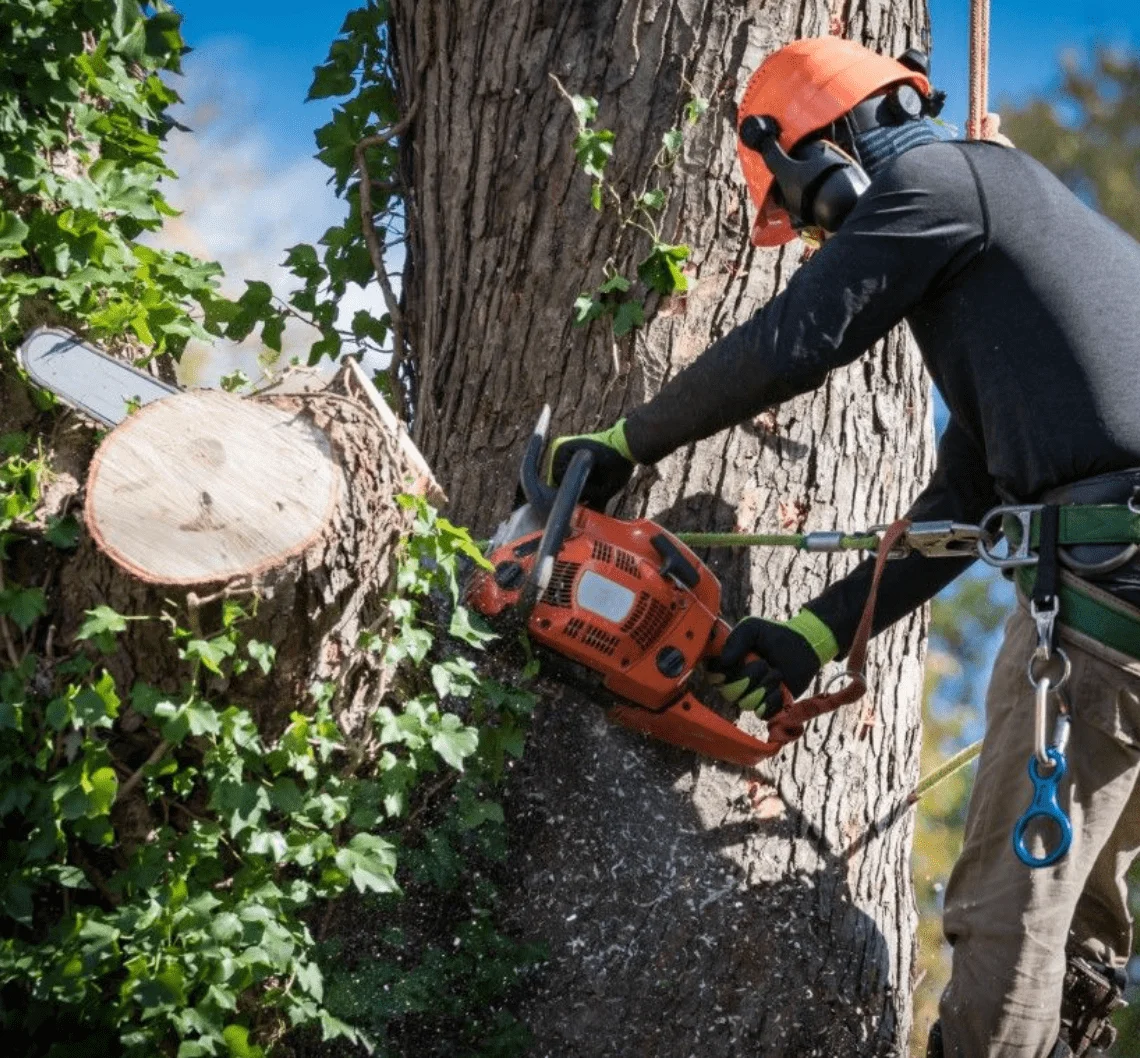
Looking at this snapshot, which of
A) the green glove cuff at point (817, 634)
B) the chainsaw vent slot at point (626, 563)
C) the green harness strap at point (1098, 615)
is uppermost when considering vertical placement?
the green harness strap at point (1098, 615)

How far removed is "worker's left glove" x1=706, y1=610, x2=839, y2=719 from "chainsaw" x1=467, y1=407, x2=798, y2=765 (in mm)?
49

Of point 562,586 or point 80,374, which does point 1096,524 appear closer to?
point 562,586

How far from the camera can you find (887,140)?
3262 millimetres

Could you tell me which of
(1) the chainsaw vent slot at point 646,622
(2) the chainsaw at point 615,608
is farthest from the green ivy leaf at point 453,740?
(1) the chainsaw vent slot at point 646,622

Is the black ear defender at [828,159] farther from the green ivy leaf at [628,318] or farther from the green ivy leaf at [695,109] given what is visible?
the green ivy leaf at [628,318]

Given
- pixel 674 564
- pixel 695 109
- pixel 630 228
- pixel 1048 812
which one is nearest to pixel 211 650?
pixel 674 564

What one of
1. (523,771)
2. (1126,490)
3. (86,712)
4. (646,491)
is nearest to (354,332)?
(646,491)

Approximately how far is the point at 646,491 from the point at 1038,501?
89 cm

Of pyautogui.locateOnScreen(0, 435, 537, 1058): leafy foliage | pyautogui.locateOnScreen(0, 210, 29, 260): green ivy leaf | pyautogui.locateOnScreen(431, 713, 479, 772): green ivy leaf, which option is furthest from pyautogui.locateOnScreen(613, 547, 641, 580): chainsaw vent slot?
pyautogui.locateOnScreen(0, 210, 29, 260): green ivy leaf

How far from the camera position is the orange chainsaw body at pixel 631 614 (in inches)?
125

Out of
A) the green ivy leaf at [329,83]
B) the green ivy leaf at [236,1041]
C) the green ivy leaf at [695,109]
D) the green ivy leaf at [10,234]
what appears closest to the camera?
the green ivy leaf at [236,1041]

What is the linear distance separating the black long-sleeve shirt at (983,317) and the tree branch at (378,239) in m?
1.22

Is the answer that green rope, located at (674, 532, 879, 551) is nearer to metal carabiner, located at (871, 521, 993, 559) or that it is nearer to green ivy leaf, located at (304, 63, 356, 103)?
metal carabiner, located at (871, 521, 993, 559)

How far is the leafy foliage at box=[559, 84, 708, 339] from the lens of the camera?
11.8 feet
